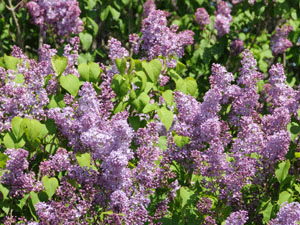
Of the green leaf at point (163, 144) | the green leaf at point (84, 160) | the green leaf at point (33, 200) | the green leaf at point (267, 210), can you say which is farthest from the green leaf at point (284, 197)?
the green leaf at point (33, 200)

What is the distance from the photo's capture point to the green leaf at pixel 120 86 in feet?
14.1

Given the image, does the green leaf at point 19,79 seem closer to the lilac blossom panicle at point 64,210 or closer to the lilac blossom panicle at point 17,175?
the lilac blossom panicle at point 17,175

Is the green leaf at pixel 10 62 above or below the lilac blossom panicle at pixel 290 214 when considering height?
above

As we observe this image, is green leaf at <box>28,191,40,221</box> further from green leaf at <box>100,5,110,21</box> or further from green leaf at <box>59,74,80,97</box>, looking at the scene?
green leaf at <box>100,5,110,21</box>

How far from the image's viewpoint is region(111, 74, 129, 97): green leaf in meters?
4.30

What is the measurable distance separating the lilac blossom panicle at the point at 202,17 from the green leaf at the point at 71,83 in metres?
3.24

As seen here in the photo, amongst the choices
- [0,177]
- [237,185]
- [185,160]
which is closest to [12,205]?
[0,177]

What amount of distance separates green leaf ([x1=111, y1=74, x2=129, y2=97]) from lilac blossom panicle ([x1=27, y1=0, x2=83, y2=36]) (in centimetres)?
171

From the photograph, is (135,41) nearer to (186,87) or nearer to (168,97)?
(186,87)

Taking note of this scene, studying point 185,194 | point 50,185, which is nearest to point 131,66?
point 185,194

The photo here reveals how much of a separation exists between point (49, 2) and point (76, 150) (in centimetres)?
251

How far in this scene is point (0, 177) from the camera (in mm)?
3883

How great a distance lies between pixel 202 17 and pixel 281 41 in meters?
1.17

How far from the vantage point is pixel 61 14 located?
5883mm
